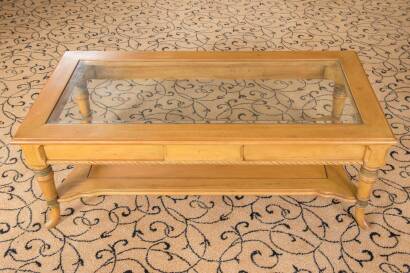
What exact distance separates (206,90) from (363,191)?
3.65ft

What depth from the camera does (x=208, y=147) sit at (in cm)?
182

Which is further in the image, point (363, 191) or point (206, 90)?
point (206, 90)

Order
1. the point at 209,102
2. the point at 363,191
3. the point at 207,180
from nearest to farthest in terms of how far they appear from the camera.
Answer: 1. the point at 363,191
2. the point at 207,180
3. the point at 209,102

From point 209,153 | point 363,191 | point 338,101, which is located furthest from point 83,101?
point 363,191

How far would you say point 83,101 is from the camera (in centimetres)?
223

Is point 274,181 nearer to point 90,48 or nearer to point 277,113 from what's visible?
point 277,113

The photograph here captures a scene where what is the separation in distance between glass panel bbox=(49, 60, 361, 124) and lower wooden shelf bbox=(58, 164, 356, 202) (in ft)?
0.98

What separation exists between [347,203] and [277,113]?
2.09 ft

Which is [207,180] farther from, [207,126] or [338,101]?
[338,101]

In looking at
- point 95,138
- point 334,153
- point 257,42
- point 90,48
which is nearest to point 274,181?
point 334,153

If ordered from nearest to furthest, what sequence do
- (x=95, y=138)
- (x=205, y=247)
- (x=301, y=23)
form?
(x=95, y=138), (x=205, y=247), (x=301, y=23)

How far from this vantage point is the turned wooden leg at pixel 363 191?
1891mm

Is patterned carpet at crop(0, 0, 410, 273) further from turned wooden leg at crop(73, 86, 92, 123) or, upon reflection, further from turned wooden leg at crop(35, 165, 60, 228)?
turned wooden leg at crop(73, 86, 92, 123)

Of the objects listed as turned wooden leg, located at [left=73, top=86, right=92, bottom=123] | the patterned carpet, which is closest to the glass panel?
turned wooden leg, located at [left=73, top=86, right=92, bottom=123]
